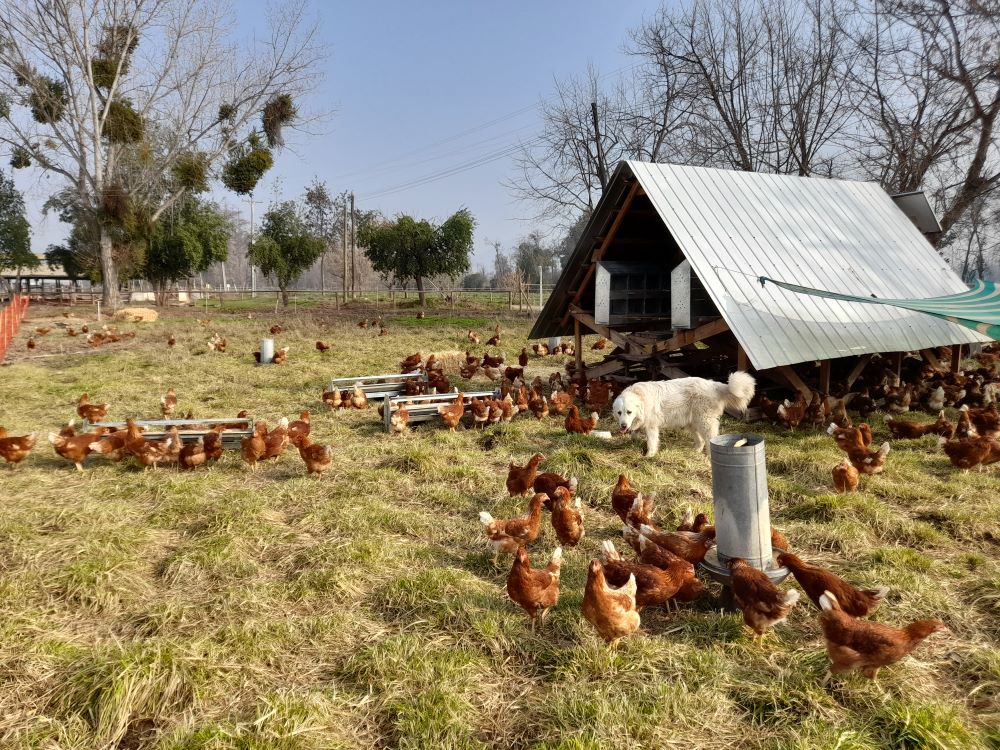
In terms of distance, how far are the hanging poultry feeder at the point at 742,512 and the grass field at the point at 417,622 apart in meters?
0.34

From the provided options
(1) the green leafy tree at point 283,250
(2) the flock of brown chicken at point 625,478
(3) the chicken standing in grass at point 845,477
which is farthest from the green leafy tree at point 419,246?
(3) the chicken standing in grass at point 845,477

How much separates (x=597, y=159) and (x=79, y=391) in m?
26.9

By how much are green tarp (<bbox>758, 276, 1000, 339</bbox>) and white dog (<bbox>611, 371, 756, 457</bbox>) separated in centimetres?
170

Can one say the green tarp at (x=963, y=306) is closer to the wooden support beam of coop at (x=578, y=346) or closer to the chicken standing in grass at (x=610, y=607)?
the wooden support beam of coop at (x=578, y=346)

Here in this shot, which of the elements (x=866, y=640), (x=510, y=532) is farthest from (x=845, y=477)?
(x=510, y=532)

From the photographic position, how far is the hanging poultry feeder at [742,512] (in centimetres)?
365

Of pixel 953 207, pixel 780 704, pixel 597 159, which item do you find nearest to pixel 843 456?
pixel 780 704

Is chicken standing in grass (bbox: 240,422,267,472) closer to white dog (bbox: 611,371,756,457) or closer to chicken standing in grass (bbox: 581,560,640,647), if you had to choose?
white dog (bbox: 611,371,756,457)

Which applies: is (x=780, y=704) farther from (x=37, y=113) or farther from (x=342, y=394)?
(x=37, y=113)

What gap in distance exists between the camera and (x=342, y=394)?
1012 cm

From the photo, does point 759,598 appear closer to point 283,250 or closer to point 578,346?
point 578,346

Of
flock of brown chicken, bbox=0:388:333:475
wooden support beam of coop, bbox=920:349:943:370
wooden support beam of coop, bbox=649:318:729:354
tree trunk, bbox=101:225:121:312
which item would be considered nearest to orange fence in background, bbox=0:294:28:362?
tree trunk, bbox=101:225:121:312

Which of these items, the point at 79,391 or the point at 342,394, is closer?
the point at 342,394

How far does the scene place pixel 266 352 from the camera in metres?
14.7
